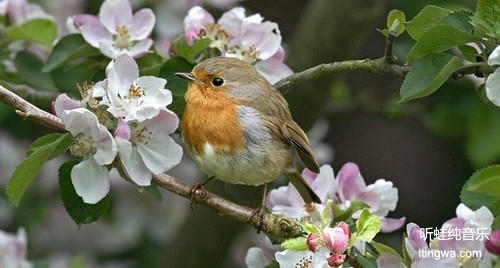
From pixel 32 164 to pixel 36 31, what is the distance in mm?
841

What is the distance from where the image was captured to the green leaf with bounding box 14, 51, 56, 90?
8.51 feet

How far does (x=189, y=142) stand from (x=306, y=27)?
0.98 metres

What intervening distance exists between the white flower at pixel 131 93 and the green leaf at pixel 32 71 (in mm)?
709

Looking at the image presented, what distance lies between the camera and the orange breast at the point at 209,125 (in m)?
2.21

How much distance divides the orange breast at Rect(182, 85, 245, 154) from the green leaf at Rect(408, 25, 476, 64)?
1.77 ft

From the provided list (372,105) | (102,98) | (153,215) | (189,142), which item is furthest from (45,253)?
(102,98)

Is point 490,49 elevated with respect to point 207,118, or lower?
elevated

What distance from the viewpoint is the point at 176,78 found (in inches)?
90.5

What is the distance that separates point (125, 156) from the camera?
1879 mm

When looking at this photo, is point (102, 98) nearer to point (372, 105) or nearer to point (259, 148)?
point (259, 148)

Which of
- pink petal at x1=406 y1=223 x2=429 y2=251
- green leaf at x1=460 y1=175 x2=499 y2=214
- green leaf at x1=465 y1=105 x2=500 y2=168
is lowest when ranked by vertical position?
green leaf at x1=465 y1=105 x2=500 y2=168

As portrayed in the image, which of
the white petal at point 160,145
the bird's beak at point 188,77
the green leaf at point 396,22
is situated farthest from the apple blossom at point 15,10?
the green leaf at point 396,22

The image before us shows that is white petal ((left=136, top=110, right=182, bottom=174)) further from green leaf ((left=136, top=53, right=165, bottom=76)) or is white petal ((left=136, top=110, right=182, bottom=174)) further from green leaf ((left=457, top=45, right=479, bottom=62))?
green leaf ((left=457, top=45, right=479, bottom=62))

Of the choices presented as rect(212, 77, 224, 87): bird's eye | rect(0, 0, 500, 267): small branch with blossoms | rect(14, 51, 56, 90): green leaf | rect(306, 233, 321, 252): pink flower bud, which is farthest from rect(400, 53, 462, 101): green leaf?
rect(14, 51, 56, 90): green leaf
